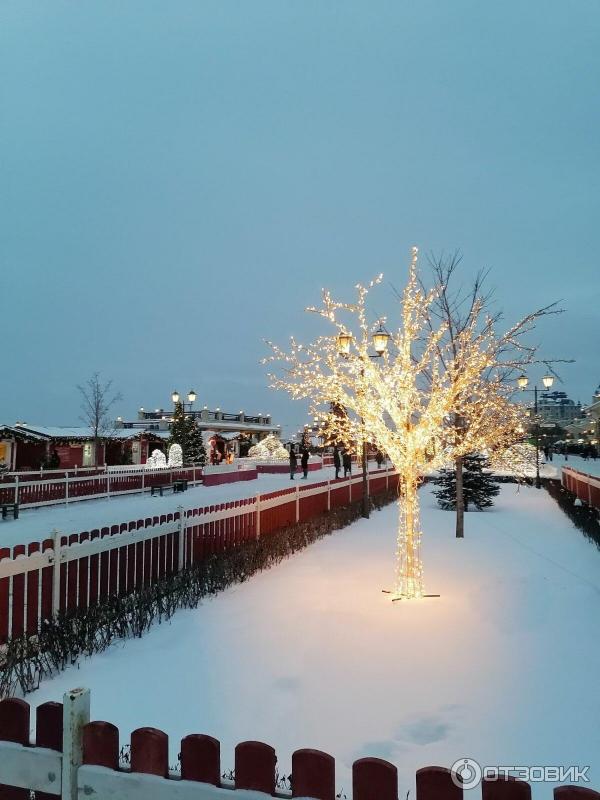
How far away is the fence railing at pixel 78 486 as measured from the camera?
730 inches

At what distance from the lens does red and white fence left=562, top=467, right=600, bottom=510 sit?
15.4 meters

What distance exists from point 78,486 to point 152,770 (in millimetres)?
20705

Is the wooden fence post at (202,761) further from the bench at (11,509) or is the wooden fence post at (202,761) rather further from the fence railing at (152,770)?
the bench at (11,509)

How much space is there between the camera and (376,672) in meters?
5.03

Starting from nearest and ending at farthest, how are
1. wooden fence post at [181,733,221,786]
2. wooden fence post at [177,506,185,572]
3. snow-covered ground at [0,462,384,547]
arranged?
wooden fence post at [181,733,221,786] → wooden fence post at [177,506,185,572] → snow-covered ground at [0,462,384,547]

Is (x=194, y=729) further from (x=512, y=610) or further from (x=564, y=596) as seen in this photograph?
(x=564, y=596)

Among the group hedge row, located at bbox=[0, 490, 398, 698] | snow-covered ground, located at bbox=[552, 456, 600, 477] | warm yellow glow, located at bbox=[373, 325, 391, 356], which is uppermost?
warm yellow glow, located at bbox=[373, 325, 391, 356]

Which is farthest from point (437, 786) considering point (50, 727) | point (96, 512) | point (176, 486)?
point (176, 486)

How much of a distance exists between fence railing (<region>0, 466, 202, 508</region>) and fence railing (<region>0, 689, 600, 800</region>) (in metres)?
17.2

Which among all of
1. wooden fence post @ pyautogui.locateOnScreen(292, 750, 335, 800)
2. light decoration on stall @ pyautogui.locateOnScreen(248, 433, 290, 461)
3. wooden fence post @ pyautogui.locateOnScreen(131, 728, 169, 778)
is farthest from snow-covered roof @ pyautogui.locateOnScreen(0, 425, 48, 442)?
wooden fence post @ pyautogui.locateOnScreen(292, 750, 335, 800)

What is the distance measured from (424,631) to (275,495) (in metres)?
6.65

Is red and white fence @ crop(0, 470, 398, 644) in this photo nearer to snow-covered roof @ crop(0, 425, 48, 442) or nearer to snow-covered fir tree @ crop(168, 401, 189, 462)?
snow-covered fir tree @ crop(168, 401, 189, 462)

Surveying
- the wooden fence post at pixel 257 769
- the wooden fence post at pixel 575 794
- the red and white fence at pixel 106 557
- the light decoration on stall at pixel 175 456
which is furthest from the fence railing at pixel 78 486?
the wooden fence post at pixel 575 794

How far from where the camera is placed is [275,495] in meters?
12.6
